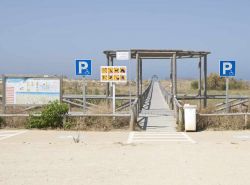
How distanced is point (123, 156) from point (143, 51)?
12.3 m

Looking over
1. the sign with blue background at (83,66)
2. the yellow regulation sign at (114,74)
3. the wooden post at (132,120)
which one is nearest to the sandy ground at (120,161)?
the wooden post at (132,120)

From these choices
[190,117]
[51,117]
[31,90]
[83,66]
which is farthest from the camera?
[31,90]

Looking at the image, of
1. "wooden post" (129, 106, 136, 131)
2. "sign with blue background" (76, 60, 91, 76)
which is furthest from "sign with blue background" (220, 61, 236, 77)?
"sign with blue background" (76, 60, 91, 76)

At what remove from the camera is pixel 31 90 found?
1630 cm

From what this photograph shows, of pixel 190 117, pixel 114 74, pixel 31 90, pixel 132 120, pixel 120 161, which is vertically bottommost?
pixel 120 161

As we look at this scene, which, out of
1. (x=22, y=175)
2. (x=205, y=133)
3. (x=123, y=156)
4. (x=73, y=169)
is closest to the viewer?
(x=22, y=175)

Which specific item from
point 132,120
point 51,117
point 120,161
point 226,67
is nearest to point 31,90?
point 51,117

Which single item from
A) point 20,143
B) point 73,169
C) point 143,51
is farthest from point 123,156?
point 143,51

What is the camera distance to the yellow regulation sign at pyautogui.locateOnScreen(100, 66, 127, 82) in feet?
52.4

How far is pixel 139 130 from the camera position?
14.5 m

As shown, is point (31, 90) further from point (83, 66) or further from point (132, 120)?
point (132, 120)

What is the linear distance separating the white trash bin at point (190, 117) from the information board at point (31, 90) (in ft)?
16.7

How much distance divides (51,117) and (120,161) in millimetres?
6184

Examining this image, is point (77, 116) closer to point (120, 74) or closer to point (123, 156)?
point (120, 74)
